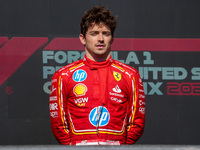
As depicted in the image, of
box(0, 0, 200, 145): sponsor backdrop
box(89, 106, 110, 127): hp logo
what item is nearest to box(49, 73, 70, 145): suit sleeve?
box(89, 106, 110, 127): hp logo

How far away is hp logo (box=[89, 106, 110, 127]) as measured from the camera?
6.81 ft

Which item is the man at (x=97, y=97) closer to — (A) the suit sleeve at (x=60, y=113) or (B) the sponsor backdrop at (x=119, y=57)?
(A) the suit sleeve at (x=60, y=113)

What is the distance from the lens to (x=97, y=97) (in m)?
2.11

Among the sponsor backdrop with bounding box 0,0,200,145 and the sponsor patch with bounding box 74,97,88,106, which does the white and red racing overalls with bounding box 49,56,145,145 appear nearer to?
the sponsor patch with bounding box 74,97,88,106

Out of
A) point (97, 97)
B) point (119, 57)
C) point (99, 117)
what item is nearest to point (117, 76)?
point (97, 97)

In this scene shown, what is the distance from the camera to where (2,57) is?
4.38 m

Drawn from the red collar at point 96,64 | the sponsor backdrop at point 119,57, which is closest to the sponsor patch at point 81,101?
the red collar at point 96,64

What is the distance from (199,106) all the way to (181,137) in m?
0.50

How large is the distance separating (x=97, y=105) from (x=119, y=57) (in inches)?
92.2

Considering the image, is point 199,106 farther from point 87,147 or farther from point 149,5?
point 87,147

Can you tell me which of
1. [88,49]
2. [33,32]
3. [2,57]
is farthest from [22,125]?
A: [88,49]

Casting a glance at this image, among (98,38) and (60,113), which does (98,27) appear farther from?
(60,113)

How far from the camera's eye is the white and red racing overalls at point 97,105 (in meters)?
2.08

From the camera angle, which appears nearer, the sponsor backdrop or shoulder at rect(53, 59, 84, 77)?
shoulder at rect(53, 59, 84, 77)
